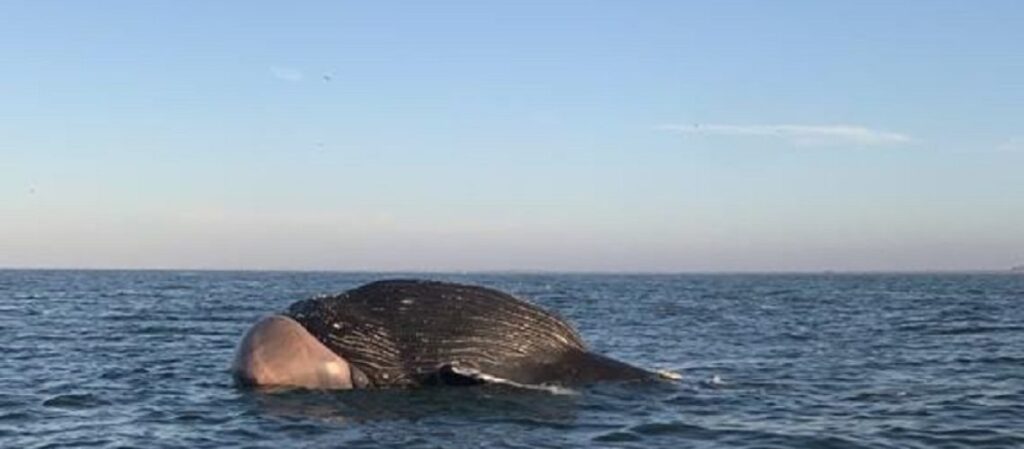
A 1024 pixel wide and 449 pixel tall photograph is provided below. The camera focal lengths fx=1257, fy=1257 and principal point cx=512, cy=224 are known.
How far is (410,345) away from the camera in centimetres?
1565

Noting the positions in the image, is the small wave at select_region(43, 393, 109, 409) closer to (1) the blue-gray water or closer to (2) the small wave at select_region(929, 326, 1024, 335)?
(1) the blue-gray water

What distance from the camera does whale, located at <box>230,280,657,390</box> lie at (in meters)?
15.5

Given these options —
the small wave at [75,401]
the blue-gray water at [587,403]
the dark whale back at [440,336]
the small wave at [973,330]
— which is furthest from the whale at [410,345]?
the small wave at [973,330]

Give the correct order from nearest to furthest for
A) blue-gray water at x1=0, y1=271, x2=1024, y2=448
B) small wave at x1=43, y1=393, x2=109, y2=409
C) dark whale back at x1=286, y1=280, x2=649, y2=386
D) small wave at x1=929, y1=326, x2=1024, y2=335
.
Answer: blue-gray water at x1=0, y1=271, x2=1024, y2=448, small wave at x1=43, y1=393, x2=109, y2=409, dark whale back at x1=286, y1=280, x2=649, y2=386, small wave at x1=929, y1=326, x2=1024, y2=335

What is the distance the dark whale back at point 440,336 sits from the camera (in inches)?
611

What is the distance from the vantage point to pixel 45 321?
114 ft

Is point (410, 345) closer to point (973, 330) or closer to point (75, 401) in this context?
point (75, 401)

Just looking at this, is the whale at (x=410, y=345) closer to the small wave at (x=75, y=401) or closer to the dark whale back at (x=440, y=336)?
the dark whale back at (x=440, y=336)

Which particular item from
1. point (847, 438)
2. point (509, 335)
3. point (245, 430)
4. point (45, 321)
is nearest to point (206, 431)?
point (245, 430)

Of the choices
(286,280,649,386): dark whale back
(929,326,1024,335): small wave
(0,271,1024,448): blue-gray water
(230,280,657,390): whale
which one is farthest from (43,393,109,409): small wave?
(929,326,1024,335): small wave

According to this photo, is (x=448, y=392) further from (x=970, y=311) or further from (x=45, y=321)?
(x=970, y=311)

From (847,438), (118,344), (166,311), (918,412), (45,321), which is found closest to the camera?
(847,438)

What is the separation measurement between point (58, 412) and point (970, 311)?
35.2 meters

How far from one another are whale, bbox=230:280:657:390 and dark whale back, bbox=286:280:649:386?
0.04 ft
